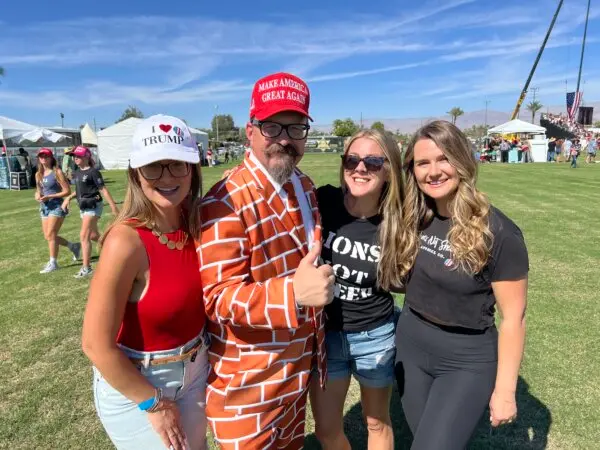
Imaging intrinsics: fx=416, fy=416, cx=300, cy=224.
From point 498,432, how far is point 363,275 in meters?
1.90

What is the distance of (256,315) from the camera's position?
154 centimetres

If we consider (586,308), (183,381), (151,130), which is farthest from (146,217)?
(586,308)

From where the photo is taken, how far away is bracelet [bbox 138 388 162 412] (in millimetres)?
1722

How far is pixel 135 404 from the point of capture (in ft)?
5.80

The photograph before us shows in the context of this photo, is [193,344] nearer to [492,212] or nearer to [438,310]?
[438,310]

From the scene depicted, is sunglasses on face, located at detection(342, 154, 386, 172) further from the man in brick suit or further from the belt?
the belt

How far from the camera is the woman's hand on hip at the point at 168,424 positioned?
1.77 metres

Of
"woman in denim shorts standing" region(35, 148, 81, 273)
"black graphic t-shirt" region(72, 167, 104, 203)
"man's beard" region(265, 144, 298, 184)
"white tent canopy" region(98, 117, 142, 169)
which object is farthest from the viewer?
"white tent canopy" region(98, 117, 142, 169)

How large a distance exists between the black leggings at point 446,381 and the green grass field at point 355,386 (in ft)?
3.41

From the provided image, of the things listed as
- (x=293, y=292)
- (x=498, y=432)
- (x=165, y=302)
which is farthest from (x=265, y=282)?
(x=498, y=432)

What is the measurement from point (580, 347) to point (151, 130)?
4.60 m

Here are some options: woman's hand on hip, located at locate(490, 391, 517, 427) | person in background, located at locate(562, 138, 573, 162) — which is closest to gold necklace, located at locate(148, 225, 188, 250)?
woman's hand on hip, located at locate(490, 391, 517, 427)

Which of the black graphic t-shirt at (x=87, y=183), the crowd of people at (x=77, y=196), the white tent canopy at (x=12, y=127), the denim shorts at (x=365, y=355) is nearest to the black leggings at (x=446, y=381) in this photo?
the denim shorts at (x=365, y=355)

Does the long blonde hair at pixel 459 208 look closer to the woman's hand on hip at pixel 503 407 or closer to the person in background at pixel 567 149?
the woman's hand on hip at pixel 503 407
